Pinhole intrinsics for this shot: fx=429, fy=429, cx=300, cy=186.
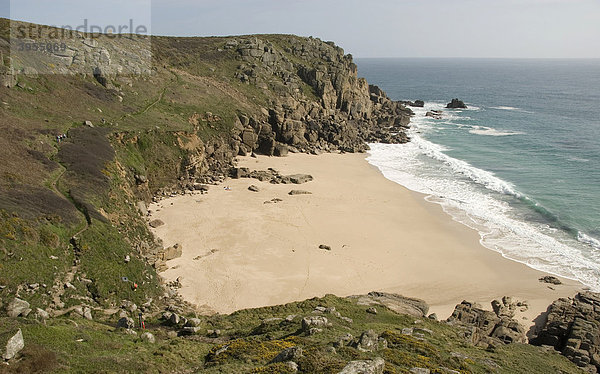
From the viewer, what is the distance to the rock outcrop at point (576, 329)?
2780cm

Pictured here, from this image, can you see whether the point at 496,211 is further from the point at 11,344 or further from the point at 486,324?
the point at 11,344

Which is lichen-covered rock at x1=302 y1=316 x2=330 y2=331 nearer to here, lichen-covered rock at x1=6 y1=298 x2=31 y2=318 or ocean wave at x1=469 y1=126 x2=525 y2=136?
lichen-covered rock at x1=6 y1=298 x2=31 y2=318

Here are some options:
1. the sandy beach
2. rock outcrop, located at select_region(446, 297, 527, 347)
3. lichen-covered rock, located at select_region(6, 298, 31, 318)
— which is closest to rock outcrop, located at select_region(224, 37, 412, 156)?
the sandy beach

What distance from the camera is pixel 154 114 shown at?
6188 centimetres

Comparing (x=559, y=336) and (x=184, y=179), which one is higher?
(x=184, y=179)

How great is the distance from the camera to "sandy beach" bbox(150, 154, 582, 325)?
35.5 meters

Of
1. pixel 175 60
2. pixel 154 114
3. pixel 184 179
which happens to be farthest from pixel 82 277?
pixel 175 60

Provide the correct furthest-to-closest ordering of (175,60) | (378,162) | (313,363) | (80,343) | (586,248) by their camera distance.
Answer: (175,60) < (378,162) < (586,248) < (80,343) < (313,363)

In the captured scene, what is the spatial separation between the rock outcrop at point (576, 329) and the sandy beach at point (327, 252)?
2.03 meters

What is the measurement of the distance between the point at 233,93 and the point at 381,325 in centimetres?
6660

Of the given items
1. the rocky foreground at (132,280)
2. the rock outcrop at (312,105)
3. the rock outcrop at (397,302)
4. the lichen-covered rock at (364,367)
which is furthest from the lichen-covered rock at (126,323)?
the rock outcrop at (312,105)

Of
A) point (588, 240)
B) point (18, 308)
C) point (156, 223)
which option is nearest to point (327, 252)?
point (156, 223)

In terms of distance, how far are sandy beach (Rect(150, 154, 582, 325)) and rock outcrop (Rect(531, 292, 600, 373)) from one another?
2.03 metres

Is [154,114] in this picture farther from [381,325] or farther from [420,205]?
[381,325]
